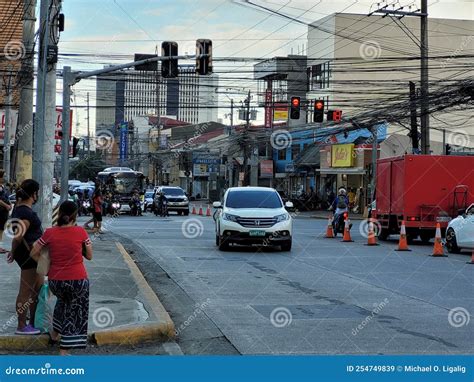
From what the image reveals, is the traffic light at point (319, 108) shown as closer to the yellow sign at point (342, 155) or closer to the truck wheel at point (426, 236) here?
the truck wheel at point (426, 236)

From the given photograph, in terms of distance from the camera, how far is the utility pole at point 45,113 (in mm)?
15328

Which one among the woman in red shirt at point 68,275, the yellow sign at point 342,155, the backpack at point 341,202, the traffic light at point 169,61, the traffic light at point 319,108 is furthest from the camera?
the yellow sign at point 342,155

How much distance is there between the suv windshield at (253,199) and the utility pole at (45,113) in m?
7.66

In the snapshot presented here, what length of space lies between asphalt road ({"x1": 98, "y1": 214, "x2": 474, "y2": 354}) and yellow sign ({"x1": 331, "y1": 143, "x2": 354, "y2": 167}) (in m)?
30.7

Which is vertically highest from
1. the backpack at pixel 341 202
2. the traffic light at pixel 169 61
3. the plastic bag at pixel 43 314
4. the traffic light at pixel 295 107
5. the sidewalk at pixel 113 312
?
the traffic light at pixel 169 61

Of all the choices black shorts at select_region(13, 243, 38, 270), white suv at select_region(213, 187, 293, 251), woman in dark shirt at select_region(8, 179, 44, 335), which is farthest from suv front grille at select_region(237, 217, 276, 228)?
black shorts at select_region(13, 243, 38, 270)

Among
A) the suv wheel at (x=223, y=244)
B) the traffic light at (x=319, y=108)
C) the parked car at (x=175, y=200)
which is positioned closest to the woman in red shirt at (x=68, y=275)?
the suv wheel at (x=223, y=244)

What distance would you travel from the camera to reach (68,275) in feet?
25.5

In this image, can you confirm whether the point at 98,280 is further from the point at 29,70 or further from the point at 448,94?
the point at 448,94

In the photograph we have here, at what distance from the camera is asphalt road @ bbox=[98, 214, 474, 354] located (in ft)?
29.1

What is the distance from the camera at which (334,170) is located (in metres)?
55.4

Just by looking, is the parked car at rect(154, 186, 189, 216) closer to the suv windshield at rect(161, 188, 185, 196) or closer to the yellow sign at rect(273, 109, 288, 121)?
the suv windshield at rect(161, 188, 185, 196)

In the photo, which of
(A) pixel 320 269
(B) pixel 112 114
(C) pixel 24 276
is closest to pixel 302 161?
(A) pixel 320 269

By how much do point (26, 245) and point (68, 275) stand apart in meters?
0.99
